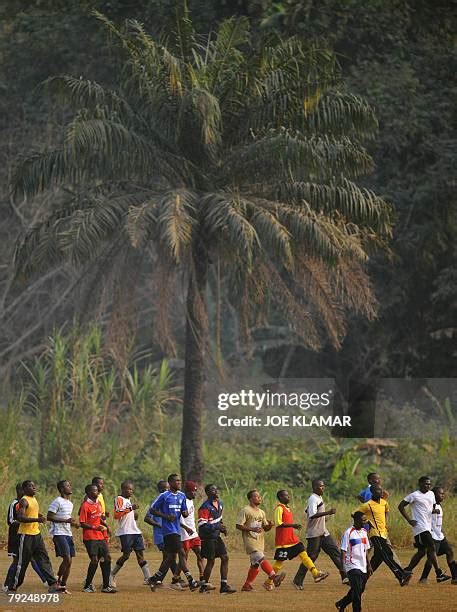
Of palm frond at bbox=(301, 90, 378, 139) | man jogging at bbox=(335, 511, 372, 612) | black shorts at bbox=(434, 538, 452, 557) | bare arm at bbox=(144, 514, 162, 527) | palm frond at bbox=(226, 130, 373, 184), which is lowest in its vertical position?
man jogging at bbox=(335, 511, 372, 612)

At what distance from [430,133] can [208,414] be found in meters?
9.94

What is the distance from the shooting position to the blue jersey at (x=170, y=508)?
62.1ft

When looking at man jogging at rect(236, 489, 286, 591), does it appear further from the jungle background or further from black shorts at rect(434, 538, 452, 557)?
the jungle background

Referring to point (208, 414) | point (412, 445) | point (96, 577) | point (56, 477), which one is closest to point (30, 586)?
point (96, 577)

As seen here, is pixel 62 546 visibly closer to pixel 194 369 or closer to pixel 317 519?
pixel 317 519

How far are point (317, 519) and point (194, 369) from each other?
460 inches

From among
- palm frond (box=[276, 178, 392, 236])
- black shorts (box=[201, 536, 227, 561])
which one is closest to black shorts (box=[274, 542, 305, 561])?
black shorts (box=[201, 536, 227, 561])

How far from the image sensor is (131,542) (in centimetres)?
1917

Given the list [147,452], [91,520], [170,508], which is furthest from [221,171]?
[91,520]

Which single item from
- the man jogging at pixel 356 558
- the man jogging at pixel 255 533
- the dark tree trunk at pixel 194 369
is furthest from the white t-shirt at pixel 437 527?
the dark tree trunk at pixel 194 369

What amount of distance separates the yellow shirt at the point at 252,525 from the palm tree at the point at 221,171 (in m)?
9.36

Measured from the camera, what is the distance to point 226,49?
2944cm

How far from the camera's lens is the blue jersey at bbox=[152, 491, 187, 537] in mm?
18922

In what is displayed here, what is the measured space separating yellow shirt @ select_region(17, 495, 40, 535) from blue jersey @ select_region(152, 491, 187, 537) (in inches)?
63.0
